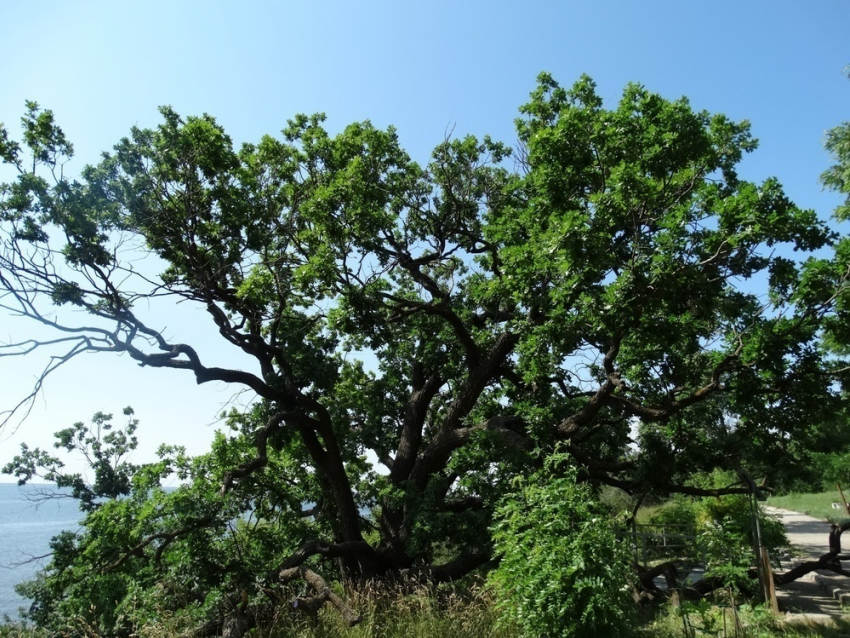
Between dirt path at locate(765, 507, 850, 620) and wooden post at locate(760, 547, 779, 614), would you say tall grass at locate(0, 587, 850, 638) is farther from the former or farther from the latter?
dirt path at locate(765, 507, 850, 620)

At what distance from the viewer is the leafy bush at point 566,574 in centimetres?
489

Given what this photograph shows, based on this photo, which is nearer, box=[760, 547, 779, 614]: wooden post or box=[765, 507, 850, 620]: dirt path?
box=[760, 547, 779, 614]: wooden post

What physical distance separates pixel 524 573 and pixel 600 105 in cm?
865

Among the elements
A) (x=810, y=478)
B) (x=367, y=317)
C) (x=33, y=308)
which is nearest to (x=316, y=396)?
(x=367, y=317)

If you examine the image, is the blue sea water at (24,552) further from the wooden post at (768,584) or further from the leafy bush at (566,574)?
the wooden post at (768,584)

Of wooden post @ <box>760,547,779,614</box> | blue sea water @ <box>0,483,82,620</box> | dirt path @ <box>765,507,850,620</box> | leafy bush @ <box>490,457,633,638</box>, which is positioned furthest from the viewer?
blue sea water @ <box>0,483,82,620</box>

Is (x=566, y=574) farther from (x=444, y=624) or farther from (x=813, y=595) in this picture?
(x=813, y=595)

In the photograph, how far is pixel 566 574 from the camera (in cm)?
491

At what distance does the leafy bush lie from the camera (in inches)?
193

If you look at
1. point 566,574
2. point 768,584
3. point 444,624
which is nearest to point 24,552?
point 444,624

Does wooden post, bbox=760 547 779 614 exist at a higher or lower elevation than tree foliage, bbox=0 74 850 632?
lower

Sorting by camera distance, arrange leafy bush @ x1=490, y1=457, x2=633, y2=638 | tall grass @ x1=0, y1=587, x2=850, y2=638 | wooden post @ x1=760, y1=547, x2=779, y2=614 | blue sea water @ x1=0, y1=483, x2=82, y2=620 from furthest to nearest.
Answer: blue sea water @ x1=0, y1=483, x2=82, y2=620 < wooden post @ x1=760, y1=547, x2=779, y2=614 < tall grass @ x1=0, y1=587, x2=850, y2=638 < leafy bush @ x1=490, y1=457, x2=633, y2=638

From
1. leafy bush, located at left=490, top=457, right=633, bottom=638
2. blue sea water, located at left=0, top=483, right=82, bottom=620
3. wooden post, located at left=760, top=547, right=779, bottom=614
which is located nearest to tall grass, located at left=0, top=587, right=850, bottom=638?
wooden post, located at left=760, top=547, right=779, bottom=614

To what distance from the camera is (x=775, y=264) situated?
7695 mm
